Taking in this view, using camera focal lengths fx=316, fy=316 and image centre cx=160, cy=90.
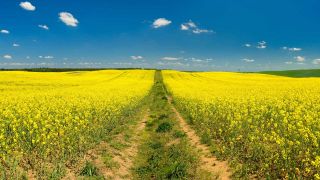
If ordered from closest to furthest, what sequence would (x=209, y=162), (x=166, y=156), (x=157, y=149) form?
(x=209, y=162), (x=166, y=156), (x=157, y=149)

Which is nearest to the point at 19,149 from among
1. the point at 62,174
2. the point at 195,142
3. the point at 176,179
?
the point at 62,174

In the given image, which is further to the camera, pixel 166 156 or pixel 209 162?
pixel 166 156

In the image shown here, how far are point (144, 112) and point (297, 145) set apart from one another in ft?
48.8

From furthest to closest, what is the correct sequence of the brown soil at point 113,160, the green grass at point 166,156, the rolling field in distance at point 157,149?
the green grass at point 166,156
the brown soil at point 113,160
the rolling field in distance at point 157,149

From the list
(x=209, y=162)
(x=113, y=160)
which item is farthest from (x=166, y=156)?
(x=113, y=160)

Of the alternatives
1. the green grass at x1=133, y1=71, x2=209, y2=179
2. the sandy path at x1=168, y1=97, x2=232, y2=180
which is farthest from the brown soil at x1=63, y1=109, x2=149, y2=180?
the sandy path at x1=168, y1=97, x2=232, y2=180

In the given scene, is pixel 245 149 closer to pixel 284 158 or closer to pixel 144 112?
pixel 284 158

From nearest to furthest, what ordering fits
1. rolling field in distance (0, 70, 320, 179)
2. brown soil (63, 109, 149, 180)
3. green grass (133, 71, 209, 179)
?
rolling field in distance (0, 70, 320, 179) → brown soil (63, 109, 149, 180) → green grass (133, 71, 209, 179)

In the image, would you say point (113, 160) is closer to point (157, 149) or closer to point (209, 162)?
point (157, 149)

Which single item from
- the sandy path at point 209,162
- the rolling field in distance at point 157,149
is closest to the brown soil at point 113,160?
the rolling field in distance at point 157,149

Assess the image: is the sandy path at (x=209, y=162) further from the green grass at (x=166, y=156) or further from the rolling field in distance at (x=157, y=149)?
the green grass at (x=166, y=156)

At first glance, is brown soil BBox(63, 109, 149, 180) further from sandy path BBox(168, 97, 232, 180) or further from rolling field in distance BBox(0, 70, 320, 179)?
sandy path BBox(168, 97, 232, 180)

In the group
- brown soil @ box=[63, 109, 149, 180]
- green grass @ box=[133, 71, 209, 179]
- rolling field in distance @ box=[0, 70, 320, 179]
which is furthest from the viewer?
green grass @ box=[133, 71, 209, 179]

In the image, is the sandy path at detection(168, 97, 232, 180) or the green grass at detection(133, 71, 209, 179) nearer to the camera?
the sandy path at detection(168, 97, 232, 180)
